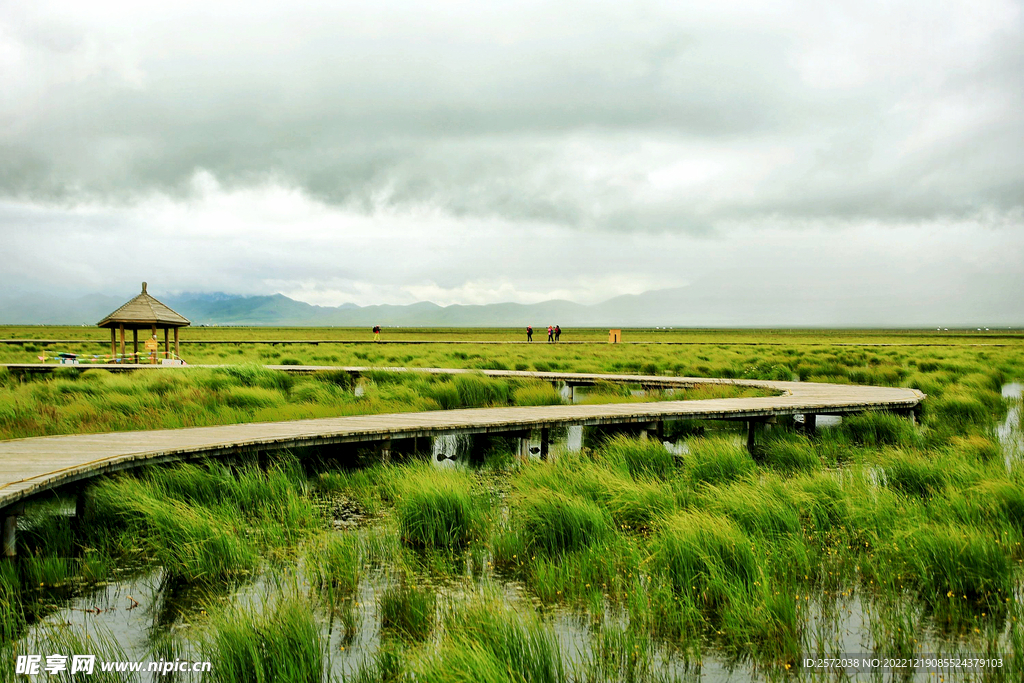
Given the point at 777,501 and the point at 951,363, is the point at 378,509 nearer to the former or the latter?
the point at 777,501

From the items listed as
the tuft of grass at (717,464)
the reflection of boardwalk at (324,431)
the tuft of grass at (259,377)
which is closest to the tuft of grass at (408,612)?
the reflection of boardwalk at (324,431)

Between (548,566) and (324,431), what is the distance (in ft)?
14.4

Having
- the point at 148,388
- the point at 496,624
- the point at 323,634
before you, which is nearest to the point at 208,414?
the point at 148,388

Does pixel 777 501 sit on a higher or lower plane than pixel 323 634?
higher

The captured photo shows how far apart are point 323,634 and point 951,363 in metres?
28.8

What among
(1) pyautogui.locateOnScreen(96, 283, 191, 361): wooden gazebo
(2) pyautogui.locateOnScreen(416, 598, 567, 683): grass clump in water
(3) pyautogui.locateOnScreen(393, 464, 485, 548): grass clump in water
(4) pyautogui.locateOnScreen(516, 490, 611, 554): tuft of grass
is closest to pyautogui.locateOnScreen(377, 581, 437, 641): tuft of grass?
(2) pyautogui.locateOnScreen(416, 598, 567, 683): grass clump in water

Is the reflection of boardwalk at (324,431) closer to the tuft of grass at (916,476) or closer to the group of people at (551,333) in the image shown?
the tuft of grass at (916,476)

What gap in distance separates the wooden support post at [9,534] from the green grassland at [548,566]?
130mm

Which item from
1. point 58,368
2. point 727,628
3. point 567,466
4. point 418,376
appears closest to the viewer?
point 727,628

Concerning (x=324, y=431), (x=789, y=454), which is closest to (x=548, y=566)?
(x=324, y=431)

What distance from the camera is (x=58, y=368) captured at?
19641mm

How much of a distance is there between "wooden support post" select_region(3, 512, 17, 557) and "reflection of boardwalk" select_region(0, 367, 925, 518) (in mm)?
301

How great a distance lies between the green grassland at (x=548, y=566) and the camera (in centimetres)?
419

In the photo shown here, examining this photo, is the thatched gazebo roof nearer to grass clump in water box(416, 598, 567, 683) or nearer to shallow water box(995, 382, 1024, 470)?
grass clump in water box(416, 598, 567, 683)
